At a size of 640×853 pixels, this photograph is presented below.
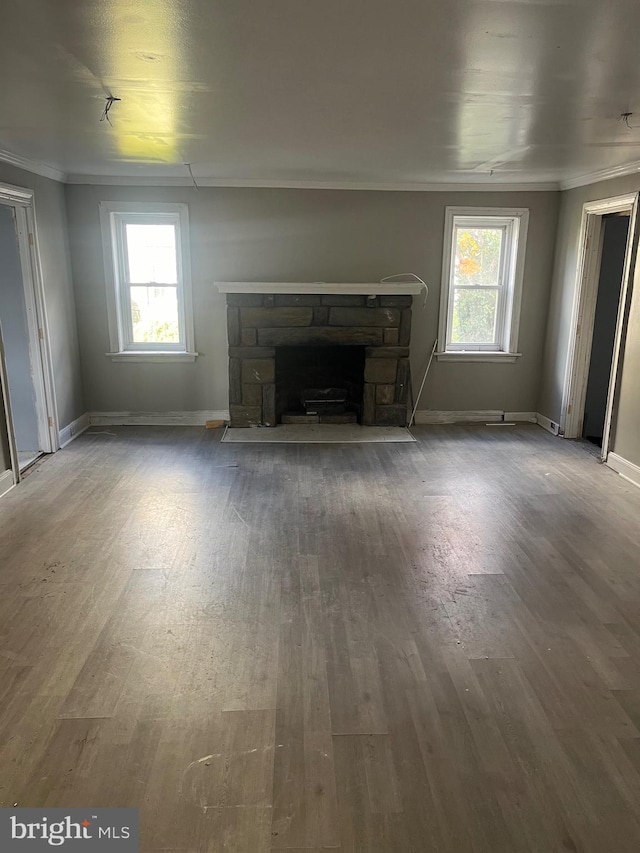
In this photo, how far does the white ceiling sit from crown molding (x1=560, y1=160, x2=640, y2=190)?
0.17 metres

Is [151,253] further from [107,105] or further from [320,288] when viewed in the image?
[107,105]

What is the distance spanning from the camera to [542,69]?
8.23 feet

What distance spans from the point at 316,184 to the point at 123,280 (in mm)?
2165

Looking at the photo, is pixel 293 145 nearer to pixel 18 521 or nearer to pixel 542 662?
pixel 18 521

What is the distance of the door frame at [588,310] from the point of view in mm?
4895

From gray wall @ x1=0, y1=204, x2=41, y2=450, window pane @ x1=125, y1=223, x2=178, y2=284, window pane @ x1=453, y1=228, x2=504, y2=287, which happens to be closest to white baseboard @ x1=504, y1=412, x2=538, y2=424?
window pane @ x1=453, y1=228, x2=504, y2=287

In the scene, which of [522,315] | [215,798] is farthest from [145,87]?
[522,315]

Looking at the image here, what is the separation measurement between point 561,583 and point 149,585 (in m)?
2.17

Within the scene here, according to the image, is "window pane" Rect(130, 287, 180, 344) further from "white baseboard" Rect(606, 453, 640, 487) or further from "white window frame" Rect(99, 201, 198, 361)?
"white baseboard" Rect(606, 453, 640, 487)

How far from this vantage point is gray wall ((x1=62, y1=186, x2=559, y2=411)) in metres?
5.92

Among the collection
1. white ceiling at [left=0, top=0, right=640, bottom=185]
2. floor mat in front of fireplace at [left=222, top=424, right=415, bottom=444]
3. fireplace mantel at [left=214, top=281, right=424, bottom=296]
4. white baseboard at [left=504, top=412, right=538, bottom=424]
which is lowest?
floor mat in front of fireplace at [left=222, top=424, right=415, bottom=444]

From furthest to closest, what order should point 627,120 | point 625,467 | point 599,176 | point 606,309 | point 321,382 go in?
point 321,382
point 606,309
point 599,176
point 625,467
point 627,120

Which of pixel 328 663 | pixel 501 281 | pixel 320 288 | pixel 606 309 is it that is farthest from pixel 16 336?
pixel 606 309

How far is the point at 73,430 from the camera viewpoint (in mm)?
5855
